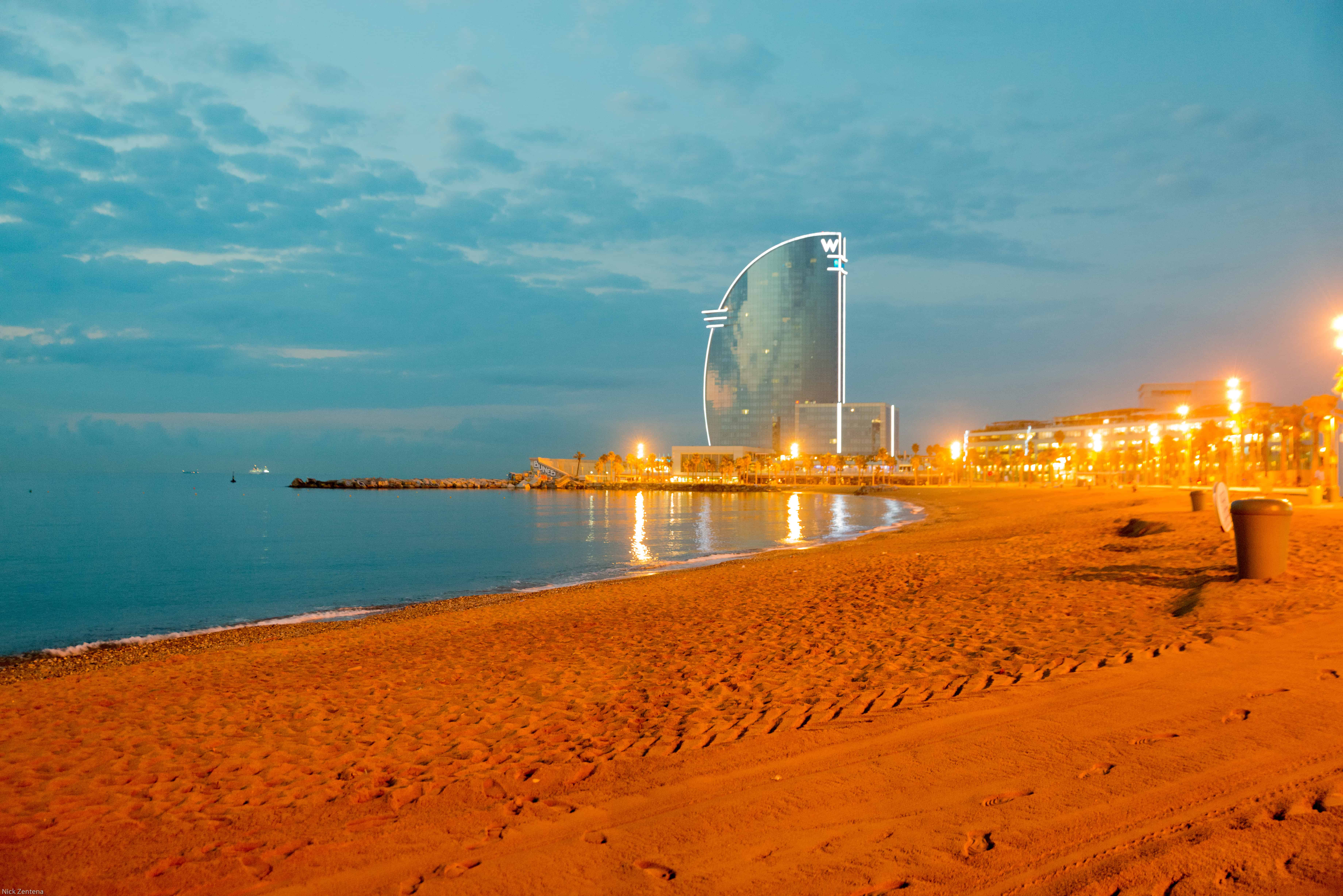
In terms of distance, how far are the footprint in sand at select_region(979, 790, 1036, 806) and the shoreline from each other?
1228 centimetres

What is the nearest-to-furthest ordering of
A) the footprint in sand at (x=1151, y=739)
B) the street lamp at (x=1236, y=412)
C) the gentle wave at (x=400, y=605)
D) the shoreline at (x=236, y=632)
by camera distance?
the footprint in sand at (x=1151, y=739)
the shoreline at (x=236, y=632)
the gentle wave at (x=400, y=605)
the street lamp at (x=1236, y=412)

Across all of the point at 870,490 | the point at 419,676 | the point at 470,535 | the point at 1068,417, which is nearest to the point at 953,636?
the point at 419,676

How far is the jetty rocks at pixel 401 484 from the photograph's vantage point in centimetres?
13838

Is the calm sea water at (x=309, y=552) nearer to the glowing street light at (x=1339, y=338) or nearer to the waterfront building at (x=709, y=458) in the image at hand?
the glowing street light at (x=1339, y=338)

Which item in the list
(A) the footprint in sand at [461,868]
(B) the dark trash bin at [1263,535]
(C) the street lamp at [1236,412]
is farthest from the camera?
(C) the street lamp at [1236,412]

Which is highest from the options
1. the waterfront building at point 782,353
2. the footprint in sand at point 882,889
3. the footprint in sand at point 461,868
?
the waterfront building at point 782,353

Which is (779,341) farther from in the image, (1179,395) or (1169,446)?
(1169,446)

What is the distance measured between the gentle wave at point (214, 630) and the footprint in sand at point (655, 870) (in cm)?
1387

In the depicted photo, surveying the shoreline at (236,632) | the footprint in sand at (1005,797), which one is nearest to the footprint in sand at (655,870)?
the footprint in sand at (1005,797)

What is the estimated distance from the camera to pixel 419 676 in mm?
8875

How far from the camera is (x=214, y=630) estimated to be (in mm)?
15836

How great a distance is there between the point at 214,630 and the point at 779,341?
17791cm

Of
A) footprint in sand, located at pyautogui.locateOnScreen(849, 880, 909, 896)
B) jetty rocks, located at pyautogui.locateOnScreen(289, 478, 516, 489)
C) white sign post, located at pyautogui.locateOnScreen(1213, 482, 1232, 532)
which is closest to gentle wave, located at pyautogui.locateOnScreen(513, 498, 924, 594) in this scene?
white sign post, located at pyautogui.locateOnScreen(1213, 482, 1232, 532)

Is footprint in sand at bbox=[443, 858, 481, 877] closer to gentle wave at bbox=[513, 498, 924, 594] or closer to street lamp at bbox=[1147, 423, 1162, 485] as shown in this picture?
gentle wave at bbox=[513, 498, 924, 594]
